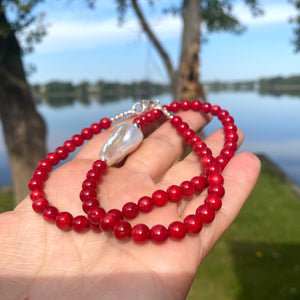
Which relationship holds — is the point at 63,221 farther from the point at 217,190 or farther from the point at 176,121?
the point at 176,121

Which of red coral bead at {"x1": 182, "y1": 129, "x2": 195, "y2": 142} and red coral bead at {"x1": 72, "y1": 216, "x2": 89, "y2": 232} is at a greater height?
red coral bead at {"x1": 182, "y1": 129, "x2": 195, "y2": 142}

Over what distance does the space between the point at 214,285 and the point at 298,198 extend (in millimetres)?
3808

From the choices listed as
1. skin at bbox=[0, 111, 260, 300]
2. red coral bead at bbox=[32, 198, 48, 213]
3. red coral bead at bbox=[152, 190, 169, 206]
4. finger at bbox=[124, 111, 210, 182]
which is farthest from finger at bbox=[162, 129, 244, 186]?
red coral bead at bbox=[32, 198, 48, 213]

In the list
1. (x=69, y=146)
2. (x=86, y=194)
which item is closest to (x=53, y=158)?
(x=69, y=146)

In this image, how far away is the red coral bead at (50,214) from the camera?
2.07 m

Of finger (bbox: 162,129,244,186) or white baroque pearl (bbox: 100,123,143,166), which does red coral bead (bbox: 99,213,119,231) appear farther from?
white baroque pearl (bbox: 100,123,143,166)

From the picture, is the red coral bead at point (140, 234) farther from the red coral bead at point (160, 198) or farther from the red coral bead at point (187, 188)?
the red coral bead at point (187, 188)

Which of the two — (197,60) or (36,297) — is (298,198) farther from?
(36,297)

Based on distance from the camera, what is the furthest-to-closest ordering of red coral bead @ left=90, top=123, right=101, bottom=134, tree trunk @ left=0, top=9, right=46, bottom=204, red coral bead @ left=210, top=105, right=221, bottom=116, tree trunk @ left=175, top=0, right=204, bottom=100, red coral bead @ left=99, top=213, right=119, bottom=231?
tree trunk @ left=175, top=0, right=204, bottom=100, tree trunk @ left=0, top=9, right=46, bottom=204, red coral bead @ left=90, top=123, right=101, bottom=134, red coral bead @ left=210, top=105, right=221, bottom=116, red coral bead @ left=99, top=213, right=119, bottom=231

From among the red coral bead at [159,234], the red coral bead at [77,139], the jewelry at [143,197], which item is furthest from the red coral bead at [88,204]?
the red coral bead at [77,139]

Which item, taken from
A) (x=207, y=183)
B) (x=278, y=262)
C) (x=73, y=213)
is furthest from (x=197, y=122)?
(x=278, y=262)

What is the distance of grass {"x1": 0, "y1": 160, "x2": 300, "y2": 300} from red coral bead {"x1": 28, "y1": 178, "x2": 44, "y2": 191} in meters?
2.70

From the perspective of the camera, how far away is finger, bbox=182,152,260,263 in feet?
6.33

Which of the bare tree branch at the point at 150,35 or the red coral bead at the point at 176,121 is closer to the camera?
the red coral bead at the point at 176,121
